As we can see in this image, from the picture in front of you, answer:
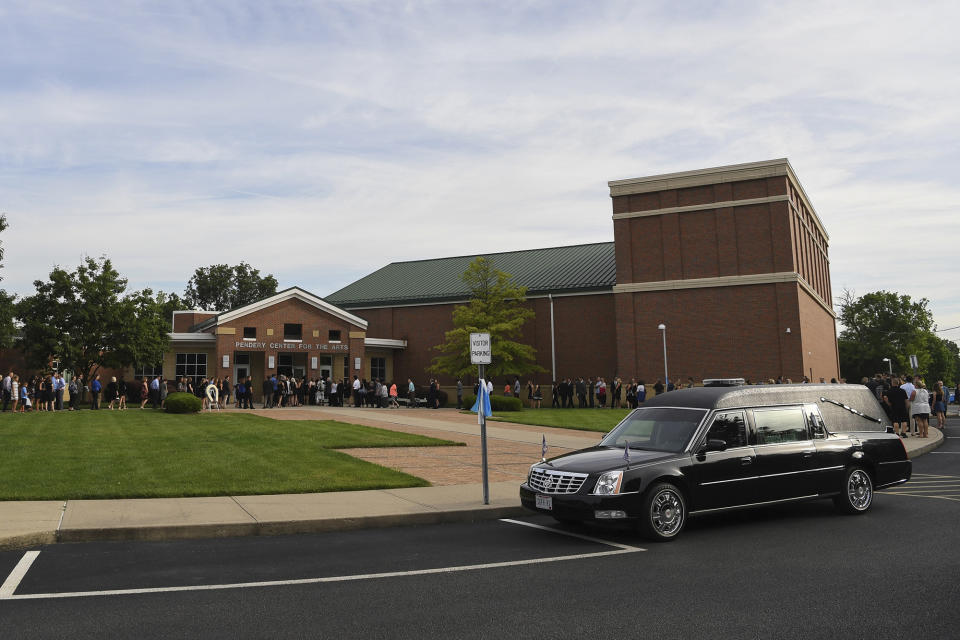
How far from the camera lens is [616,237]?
141 ft

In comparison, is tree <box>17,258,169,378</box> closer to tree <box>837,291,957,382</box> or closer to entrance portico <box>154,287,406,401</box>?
entrance portico <box>154,287,406,401</box>

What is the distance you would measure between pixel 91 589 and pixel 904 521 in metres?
9.23

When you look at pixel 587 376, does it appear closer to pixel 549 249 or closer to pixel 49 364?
pixel 549 249

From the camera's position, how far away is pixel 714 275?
40.5 metres

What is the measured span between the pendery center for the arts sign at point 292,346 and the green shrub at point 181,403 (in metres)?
12.4

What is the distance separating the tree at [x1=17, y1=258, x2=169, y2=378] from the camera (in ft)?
124

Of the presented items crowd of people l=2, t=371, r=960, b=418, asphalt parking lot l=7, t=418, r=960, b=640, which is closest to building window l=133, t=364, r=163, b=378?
crowd of people l=2, t=371, r=960, b=418

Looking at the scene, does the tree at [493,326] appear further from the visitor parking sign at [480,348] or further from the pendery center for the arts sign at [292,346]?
the visitor parking sign at [480,348]

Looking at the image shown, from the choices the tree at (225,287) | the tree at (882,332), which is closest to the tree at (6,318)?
the tree at (225,287)

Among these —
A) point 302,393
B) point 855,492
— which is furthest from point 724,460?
point 302,393

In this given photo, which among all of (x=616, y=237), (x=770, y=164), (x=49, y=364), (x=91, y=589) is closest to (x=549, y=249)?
(x=616, y=237)

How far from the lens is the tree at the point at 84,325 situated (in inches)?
1494

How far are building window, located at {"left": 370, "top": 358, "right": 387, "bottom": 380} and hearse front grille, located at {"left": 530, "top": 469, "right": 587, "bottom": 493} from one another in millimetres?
42592

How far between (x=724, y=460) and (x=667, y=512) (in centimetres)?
107
